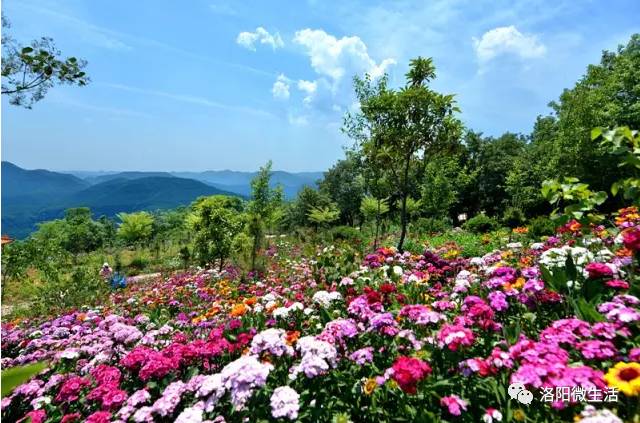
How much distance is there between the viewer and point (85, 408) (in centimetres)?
293

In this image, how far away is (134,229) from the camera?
31.0 m

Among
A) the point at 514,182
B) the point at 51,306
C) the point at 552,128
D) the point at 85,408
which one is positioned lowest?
the point at 51,306

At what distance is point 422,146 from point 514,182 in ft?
53.0

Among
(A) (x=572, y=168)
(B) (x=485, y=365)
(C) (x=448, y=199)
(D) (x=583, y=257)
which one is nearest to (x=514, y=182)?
(A) (x=572, y=168)

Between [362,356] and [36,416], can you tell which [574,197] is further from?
[36,416]

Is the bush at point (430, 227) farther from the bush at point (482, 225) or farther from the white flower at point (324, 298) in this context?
the white flower at point (324, 298)

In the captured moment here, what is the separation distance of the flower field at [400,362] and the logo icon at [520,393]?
Result: 1 centimetres

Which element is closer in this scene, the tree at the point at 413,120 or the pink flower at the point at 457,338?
the pink flower at the point at 457,338

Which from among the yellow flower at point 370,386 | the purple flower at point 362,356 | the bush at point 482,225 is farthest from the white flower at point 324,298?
the bush at point 482,225

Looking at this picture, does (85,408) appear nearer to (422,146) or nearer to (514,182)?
(422,146)

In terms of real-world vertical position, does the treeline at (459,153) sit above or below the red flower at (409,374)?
above

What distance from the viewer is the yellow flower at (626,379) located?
1.57 meters

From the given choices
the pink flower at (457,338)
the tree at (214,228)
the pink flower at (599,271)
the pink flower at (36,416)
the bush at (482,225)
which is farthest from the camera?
the bush at (482,225)

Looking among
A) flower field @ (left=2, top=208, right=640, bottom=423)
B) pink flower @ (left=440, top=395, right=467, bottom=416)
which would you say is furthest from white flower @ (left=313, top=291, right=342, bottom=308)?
pink flower @ (left=440, top=395, right=467, bottom=416)
